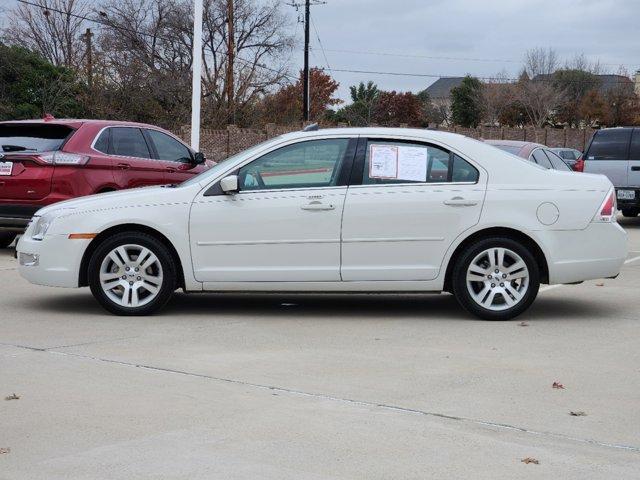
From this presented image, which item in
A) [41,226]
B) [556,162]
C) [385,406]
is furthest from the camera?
[556,162]

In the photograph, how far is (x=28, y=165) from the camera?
1312 centimetres

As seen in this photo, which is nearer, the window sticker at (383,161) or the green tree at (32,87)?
the window sticker at (383,161)

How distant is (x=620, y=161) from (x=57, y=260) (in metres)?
13.5

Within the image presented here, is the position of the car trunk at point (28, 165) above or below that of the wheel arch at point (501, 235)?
above

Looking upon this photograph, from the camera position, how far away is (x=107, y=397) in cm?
624

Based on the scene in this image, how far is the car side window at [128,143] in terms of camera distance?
1371cm

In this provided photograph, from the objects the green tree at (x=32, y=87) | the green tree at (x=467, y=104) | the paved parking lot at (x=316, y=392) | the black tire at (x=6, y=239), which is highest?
the green tree at (x=467, y=104)

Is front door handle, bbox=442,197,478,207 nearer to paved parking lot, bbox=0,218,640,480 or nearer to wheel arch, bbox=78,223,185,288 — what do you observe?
paved parking lot, bbox=0,218,640,480

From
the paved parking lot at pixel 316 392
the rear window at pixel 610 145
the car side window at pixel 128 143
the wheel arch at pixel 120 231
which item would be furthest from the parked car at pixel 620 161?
the wheel arch at pixel 120 231

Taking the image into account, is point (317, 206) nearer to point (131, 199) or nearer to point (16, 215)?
point (131, 199)

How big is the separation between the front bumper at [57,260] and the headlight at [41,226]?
0.23 feet

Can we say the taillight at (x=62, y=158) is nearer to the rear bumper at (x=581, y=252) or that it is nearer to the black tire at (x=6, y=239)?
the black tire at (x=6, y=239)

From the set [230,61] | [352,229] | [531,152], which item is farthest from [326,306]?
[230,61]

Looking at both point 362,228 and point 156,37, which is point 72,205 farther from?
point 156,37
